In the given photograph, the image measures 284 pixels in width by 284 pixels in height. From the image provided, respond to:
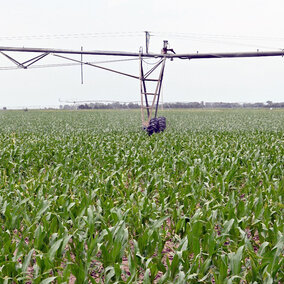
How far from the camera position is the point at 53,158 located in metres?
10.1

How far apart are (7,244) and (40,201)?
1.41 metres

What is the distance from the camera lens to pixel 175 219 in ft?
16.2

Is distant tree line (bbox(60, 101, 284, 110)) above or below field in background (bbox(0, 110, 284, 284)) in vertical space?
above

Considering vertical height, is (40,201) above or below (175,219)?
above

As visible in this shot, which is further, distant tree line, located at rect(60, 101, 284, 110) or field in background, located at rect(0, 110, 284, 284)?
distant tree line, located at rect(60, 101, 284, 110)

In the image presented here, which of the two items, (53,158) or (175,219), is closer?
(175,219)

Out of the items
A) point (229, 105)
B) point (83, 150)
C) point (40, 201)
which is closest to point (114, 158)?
point (83, 150)

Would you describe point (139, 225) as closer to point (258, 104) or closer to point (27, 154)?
point (27, 154)

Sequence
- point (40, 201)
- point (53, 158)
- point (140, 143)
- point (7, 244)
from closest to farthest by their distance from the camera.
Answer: point (7, 244), point (40, 201), point (53, 158), point (140, 143)

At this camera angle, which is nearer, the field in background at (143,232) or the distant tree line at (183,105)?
the field in background at (143,232)

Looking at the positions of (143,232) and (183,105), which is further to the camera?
(183,105)

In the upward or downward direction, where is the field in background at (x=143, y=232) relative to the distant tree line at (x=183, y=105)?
downward

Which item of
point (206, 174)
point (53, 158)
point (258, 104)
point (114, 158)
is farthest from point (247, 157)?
point (258, 104)

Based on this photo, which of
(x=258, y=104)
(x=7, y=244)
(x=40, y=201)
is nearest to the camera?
(x=7, y=244)
